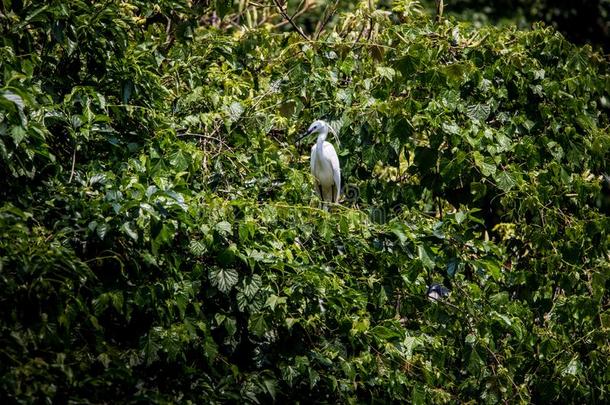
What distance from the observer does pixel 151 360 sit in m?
2.79

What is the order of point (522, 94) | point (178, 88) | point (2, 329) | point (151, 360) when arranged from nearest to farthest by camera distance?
point (2, 329) < point (151, 360) < point (178, 88) < point (522, 94)

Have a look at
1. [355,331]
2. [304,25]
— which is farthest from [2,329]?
[304,25]

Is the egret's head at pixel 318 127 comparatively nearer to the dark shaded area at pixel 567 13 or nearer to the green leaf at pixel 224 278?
the green leaf at pixel 224 278

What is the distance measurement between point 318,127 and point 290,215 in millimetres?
948

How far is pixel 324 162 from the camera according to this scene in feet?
14.6

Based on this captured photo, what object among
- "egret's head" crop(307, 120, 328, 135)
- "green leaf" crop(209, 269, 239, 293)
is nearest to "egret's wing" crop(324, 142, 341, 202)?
"egret's head" crop(307, 120, 328, 135)

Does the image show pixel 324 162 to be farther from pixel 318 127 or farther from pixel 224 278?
pixel 224 278

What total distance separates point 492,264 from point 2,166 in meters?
1.79

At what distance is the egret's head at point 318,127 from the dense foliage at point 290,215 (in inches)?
2.5

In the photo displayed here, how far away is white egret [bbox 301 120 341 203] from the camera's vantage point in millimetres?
4230

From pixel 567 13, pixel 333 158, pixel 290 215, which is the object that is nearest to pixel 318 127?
pixel 333 158

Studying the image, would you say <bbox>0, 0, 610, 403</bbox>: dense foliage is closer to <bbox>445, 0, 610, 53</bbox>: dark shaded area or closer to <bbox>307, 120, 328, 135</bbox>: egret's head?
<bbox>307, 120, 328, 135</bbox>: egret's head

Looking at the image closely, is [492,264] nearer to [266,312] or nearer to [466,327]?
[466,327]

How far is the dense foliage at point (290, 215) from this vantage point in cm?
280
